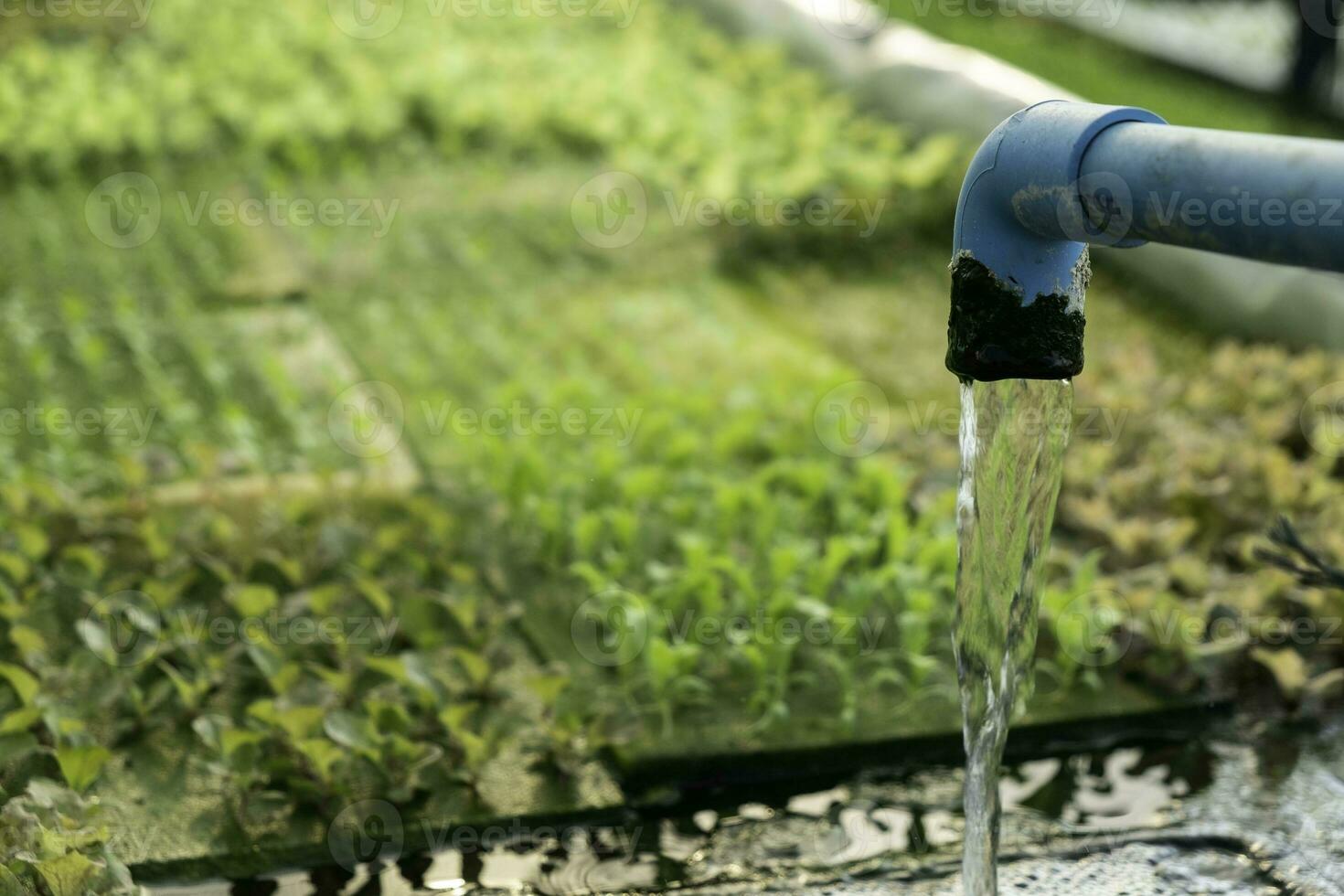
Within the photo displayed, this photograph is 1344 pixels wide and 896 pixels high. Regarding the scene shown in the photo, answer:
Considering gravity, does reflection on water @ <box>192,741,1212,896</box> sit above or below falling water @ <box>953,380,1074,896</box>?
below

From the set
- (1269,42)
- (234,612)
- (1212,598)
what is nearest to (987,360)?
(1212,598)

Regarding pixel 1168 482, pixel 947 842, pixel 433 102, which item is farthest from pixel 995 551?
pixel 433 102

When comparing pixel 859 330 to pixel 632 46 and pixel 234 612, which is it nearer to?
pixel 234 612

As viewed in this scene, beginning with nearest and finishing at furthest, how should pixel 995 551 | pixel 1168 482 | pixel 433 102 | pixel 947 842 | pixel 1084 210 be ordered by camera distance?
1. pixel 1084 210
2. pixel 995 551
3. pixel 947 842
4. pixel 1168 482
5. pixel 433 102

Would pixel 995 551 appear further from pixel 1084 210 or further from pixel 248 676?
pixel 248 676

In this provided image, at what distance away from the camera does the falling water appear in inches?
101

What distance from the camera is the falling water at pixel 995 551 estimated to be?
2566 mm

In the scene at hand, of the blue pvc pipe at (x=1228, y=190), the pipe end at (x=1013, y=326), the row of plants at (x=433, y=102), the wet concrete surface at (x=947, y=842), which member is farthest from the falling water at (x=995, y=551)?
the row of plants at (x=433, y=102)

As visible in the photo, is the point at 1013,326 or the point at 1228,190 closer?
the point at 1228,190

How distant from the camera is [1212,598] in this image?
3.59 metres

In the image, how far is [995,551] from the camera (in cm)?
265

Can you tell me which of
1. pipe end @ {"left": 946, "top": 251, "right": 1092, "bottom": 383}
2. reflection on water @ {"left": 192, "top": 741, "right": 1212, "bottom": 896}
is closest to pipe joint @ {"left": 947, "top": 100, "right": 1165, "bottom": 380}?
pipe end @ {"left": 946, "top": 251, "right": 1092, "bottom": 383}

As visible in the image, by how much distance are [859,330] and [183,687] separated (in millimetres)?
3089

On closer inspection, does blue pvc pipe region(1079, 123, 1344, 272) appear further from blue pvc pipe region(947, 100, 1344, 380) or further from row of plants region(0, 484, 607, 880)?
row of plants region(0, 484, 607, 880)
